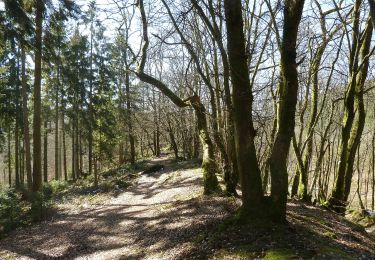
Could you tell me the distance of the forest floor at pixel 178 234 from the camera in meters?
5.79

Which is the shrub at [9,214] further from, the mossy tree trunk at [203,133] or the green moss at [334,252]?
the green moss at [334,252]

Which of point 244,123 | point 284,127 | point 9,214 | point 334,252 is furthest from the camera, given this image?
point 9,214

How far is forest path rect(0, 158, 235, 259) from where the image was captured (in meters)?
7.59

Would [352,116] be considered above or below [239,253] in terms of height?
above

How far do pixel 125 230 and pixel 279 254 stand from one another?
540 cm

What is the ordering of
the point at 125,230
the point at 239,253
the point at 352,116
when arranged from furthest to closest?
the point at 352,116, the point at 125,230, the point at 239,253

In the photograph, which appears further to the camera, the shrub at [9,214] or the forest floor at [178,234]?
the shrub at [9,214]

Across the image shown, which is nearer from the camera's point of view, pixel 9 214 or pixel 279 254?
pixel 279 254

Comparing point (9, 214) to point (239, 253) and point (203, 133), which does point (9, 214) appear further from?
point (239, 253)

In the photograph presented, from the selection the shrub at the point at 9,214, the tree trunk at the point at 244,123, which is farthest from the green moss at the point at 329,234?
the shrub at the point at 9,214

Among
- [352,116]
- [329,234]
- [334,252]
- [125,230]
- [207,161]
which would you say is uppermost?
[352,116]

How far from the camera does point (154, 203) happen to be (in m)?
12.4

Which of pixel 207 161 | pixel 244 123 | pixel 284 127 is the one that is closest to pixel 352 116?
pixel 207 161

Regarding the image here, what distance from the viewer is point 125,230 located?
378 inches
